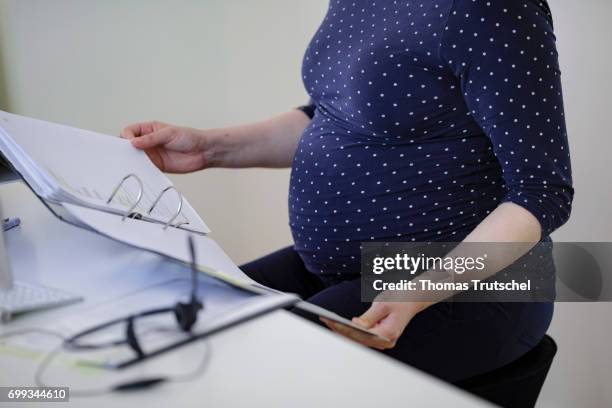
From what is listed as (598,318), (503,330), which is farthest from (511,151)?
(598,318)

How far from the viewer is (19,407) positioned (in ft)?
1.21

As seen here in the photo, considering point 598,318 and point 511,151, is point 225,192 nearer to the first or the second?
point 598,318

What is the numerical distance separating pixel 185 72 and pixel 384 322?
125 centimetres

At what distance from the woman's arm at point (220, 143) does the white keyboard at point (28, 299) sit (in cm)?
40

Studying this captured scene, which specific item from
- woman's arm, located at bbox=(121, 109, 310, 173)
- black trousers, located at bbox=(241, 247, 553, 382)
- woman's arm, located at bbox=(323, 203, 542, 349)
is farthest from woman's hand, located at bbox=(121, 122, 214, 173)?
woman's arm, located at bbox=(323, 203, 542, 349)

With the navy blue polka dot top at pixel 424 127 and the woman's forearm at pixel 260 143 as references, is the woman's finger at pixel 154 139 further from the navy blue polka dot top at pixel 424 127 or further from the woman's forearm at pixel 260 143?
Answer: the navy blue polka dot top at pixel 424 127

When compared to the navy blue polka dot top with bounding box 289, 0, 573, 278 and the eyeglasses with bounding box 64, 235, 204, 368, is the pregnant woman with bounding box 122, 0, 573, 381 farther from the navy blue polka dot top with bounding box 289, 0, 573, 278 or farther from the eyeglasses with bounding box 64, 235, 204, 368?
the eyeglasses with bounding box 64, 235, 204, 368

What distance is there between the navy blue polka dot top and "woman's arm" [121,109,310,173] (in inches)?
5.8

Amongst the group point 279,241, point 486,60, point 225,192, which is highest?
point 486,60

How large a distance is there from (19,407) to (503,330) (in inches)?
21.8

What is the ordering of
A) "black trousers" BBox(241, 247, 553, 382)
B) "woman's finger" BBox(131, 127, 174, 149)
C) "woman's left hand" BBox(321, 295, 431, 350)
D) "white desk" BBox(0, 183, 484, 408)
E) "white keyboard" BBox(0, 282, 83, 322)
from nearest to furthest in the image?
"white desk" BBox(0, 183, 484, 408)
"white keyboard" BBox(0, 282, 83, 322)
"woman's left hand" BBox(321, 295, 431, 350)
"black trousers" BBox(241, 247, 553, 382)
"woman's finger" BBox(131, 127, 174, 149)

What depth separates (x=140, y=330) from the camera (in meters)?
0.44

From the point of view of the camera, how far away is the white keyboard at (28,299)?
46 cm

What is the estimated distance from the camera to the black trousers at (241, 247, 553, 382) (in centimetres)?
71
